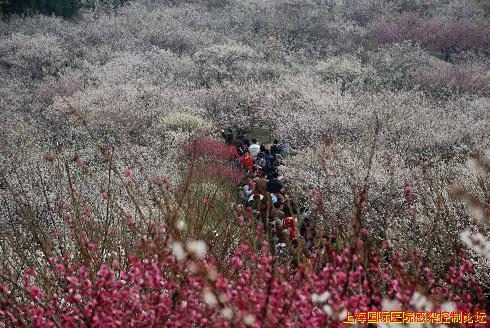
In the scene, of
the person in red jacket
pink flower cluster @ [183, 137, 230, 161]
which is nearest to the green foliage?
pink flower cluster @ [183, 137, 230, 161]

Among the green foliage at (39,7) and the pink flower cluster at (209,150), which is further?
the green foliage at (39,7)

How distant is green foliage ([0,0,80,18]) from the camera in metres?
32.3

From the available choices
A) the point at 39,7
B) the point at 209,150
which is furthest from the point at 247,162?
the point at 39,7

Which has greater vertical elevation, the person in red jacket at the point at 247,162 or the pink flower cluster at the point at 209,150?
the person in red jacket at the point at 247,162

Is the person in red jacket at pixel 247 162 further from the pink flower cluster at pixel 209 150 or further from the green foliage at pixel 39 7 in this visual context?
the green foliage at pixel 39 7

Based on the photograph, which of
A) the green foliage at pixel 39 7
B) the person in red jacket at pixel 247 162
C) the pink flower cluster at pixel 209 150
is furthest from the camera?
the green foliage at pixel 39 7

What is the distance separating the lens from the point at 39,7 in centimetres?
3297

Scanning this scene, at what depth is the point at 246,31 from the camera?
114 ft

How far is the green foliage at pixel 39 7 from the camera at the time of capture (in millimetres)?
32272

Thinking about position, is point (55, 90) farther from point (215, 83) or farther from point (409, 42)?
point (409, 42)

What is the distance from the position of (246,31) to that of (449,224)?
3010 centimetres

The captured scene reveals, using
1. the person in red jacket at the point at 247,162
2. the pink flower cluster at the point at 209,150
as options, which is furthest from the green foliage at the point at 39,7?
the person in red jacket at the point at 247,162

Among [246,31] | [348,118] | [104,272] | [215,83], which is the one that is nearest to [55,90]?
[215,83]

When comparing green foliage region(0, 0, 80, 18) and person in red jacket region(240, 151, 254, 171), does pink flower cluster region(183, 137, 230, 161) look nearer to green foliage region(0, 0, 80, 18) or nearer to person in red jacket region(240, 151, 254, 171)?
person in red jacket region(240, 151, 254, 171)
